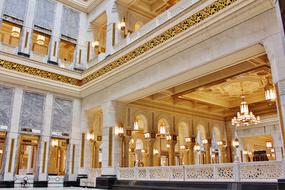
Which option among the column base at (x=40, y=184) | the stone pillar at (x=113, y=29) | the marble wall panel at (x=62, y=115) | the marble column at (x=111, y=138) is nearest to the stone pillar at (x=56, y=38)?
the marble wall panel at (x=62, y=115)

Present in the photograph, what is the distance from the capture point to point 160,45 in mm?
7809

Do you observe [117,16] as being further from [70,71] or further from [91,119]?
[91,119]

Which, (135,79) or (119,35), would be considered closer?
(135,79)

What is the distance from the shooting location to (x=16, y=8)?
35.8ft

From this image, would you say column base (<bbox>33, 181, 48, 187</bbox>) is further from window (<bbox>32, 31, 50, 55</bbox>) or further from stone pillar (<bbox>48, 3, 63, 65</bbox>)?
window (<bbox>32, 31, 50, 55</bbox>)

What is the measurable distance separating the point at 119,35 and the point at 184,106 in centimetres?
454

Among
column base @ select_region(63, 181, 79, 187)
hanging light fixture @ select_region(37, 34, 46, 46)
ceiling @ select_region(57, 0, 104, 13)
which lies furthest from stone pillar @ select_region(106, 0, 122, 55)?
column base @ select_region(63, 181, 79, 187)

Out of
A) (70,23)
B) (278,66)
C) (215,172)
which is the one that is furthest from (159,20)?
(70,23)

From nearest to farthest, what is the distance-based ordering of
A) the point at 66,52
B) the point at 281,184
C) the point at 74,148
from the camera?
the point at 281,184, the point at 74,148, the point at 66,52

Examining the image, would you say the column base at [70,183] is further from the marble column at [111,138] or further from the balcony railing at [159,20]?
the balcony railing at [159,20]

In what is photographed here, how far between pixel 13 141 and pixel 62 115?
2.09 m

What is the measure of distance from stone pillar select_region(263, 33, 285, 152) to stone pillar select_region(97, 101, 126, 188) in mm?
5701

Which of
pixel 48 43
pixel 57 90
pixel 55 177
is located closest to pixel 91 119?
pixel 57 90

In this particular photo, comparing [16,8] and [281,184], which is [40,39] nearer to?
[16,8]
